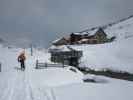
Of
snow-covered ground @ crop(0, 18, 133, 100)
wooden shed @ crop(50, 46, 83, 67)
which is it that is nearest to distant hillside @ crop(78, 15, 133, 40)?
snow-covered ground @ crop(0, 18, 133, 100)

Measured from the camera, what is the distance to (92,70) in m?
32.3

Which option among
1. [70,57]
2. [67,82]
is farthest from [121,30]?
[67,82]

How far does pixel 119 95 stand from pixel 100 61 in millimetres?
26427

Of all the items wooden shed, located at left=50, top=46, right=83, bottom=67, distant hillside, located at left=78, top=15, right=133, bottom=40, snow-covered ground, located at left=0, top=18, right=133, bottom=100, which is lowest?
snow-covered ground, located at left=0, top=18, right=133, bottom=100

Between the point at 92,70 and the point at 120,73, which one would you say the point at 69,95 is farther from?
the point at 92,70

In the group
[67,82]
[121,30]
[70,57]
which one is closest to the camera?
[67,82]

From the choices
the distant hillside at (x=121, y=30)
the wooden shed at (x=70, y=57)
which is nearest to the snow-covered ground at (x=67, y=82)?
the wooden shed at (x=70, y=57)

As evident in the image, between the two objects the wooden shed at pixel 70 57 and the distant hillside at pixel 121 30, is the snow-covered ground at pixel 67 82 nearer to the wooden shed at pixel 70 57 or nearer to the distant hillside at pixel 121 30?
the wooden shed at pixel 70 57

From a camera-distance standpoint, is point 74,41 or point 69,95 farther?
point 74,41

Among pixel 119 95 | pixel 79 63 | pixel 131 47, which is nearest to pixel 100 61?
pixel 79 63

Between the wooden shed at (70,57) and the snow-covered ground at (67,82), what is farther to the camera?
the wooden shed at (70,57)

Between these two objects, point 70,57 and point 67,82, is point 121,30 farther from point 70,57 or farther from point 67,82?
point 67,82

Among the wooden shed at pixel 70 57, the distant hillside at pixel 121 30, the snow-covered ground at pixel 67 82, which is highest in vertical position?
the distant hillside at pixel 121 30

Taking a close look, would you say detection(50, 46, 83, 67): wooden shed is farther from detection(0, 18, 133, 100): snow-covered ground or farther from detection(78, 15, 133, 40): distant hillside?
detection(78, 15, 133, 40): distant hillside
